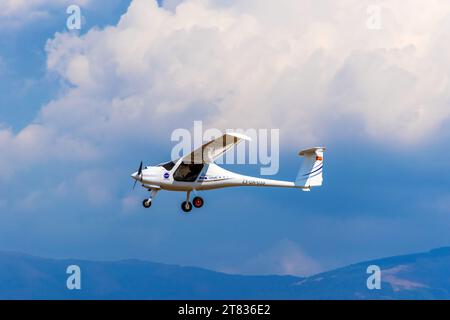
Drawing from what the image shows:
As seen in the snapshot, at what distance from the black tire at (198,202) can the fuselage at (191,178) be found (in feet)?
2.13

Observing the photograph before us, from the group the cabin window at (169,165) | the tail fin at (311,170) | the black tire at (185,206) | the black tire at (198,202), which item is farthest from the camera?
the tail fin at (311,170)

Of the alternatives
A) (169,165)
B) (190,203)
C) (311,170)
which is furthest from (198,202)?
(311,170)

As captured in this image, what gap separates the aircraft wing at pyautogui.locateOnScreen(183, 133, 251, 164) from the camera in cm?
4856

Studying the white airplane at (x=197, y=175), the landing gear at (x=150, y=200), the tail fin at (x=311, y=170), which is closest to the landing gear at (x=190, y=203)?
the white airplane at (x=197, y=175)

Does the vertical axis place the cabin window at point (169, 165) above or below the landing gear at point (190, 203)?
above

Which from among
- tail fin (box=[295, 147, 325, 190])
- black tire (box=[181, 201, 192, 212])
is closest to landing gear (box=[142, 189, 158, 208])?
black tire (box=[181, 201, 192, 212])

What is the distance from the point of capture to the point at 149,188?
48250 mm

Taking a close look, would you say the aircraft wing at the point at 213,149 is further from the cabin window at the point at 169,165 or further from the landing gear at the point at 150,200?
the landing gear at the point at 150,200

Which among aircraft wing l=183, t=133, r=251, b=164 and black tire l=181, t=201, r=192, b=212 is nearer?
aircraft wing l=183, t=133, r=251, b=164

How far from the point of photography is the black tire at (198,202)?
161ft

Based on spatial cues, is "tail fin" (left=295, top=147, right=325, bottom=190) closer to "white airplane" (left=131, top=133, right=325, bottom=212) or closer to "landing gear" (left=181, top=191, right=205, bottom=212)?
"white airplane" (left=131, top=133, right=325, bottom=212)
